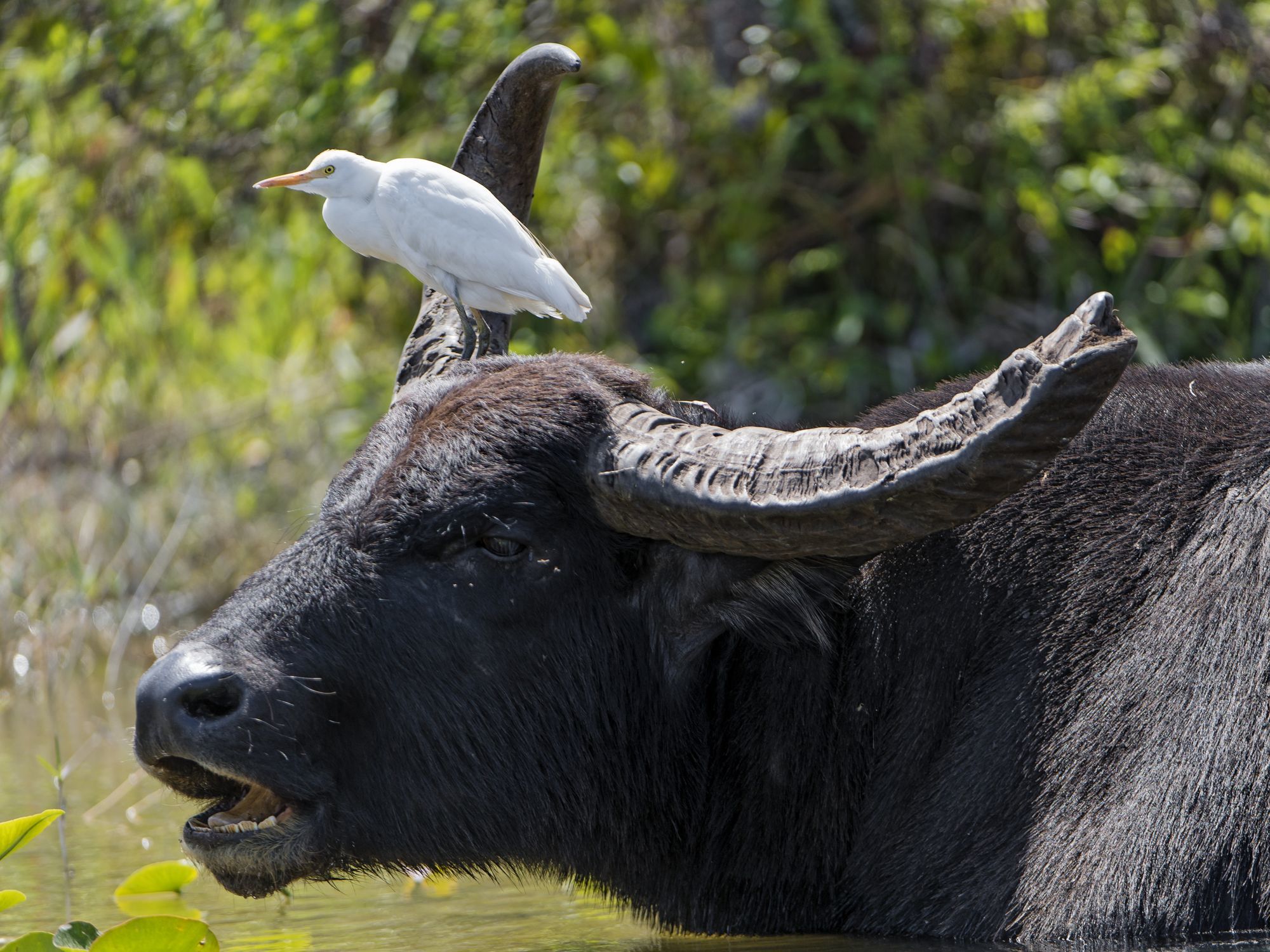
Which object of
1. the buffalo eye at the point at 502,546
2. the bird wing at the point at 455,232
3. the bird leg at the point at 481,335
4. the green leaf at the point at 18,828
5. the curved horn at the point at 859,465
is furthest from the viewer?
the bird leg at the point at 481,335

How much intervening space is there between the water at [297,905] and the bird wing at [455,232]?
1.54 m

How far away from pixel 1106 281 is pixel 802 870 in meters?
6.56

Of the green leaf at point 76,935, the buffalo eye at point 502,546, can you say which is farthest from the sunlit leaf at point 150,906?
the buffalo eye at point 502,546

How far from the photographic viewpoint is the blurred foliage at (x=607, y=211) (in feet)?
28.6

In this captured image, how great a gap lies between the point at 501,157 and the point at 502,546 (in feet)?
5.26

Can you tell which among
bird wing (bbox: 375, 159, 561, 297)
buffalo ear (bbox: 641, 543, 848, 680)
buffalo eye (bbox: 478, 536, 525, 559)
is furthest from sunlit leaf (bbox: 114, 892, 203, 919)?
bird wing (bbox: 375, 159, 561, 297)

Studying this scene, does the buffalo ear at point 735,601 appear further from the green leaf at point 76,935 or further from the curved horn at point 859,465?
the green leaf at point 76,935

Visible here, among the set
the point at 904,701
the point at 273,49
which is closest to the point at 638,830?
the point at 904,701

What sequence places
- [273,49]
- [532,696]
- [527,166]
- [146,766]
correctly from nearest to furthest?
[146,766] → [532,696] → [527,166] → [273,49]

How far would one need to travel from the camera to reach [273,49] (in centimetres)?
872

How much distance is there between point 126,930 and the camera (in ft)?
9.41

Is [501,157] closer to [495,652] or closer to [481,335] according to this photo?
[481,335]

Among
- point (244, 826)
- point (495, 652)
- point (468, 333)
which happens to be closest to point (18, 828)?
point (244, 826)

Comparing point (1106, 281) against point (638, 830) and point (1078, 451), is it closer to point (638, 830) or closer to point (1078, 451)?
point (1078, 451)
